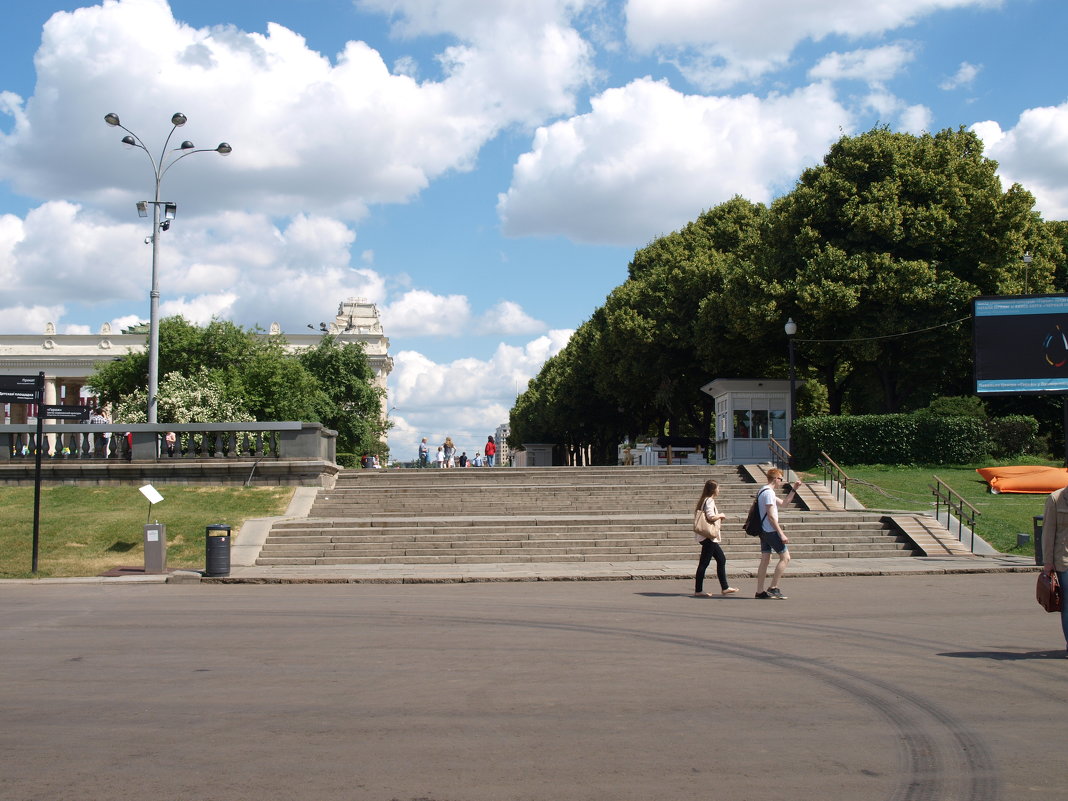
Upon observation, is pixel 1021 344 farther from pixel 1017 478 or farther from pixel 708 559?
pixel 708 559

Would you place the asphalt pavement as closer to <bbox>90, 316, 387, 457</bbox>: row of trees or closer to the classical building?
<bbox>90, 316, 387, 457</bbox>: row of trees

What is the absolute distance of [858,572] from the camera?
18.6 meters

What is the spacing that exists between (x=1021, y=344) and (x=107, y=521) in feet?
69.3

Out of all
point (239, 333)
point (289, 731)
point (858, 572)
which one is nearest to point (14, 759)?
point (289, 731)

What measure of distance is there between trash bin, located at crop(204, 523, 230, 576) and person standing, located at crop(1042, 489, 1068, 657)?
14241 millimetres

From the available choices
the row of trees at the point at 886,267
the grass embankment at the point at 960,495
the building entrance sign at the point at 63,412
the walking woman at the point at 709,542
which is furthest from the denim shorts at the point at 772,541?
the row of trees at the point at 886,267

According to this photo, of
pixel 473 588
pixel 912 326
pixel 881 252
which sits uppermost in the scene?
pixel 881 252

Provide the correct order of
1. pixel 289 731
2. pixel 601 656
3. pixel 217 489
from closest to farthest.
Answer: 1. pixel 289 731
2. pixel 601 656
3. pixel 217 489

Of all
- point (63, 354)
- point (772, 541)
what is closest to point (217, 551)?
point (772, 541)

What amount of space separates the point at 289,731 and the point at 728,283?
38.8 metres

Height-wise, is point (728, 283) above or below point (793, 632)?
above

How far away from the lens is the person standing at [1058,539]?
9036 mm

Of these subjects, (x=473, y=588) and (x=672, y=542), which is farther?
(x=672, y=542)

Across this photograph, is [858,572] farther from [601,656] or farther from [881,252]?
[881,252]
